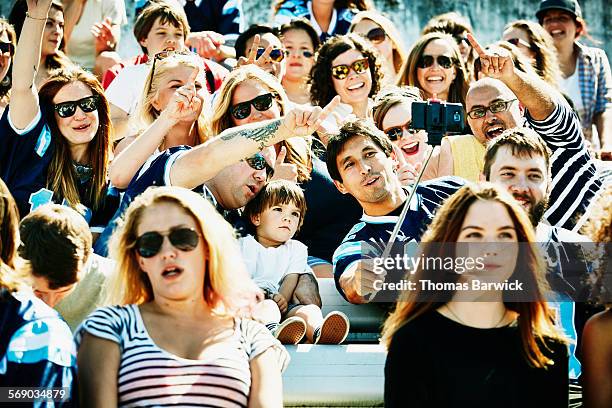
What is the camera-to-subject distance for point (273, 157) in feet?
18.7

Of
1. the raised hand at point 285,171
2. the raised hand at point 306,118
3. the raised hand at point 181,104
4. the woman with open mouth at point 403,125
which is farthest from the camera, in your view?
the woman with open mouth at point 403,125

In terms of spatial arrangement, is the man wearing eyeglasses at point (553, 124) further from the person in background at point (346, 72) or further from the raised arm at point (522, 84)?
the person in background at point (346, 72)

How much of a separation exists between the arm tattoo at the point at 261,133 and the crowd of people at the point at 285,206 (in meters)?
0.01

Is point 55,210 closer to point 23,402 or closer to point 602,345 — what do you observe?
point 23,402

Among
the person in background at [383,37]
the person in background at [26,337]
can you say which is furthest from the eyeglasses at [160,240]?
the person in background at [383,37]

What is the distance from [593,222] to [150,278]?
5.59 ft

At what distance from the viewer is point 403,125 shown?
242 inches

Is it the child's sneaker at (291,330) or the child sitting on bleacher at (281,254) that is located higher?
the child sitting on bleacher at (281,254)

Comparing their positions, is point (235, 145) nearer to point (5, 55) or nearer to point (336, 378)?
point (336, 378)

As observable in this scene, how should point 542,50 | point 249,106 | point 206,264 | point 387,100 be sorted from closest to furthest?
point 206,264, point 249,106, point 387,100, point 542,50

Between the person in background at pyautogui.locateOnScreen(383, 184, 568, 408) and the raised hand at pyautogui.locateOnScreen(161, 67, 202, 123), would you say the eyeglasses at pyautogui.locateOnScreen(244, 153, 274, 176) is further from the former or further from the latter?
the person in background at pyautogui.locateOnScreen(383, 184, 568, 408)

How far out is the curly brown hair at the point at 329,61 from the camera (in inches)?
271

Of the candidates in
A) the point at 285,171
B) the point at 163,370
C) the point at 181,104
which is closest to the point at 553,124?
the point at 285,171

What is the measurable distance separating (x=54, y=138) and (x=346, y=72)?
198cm
